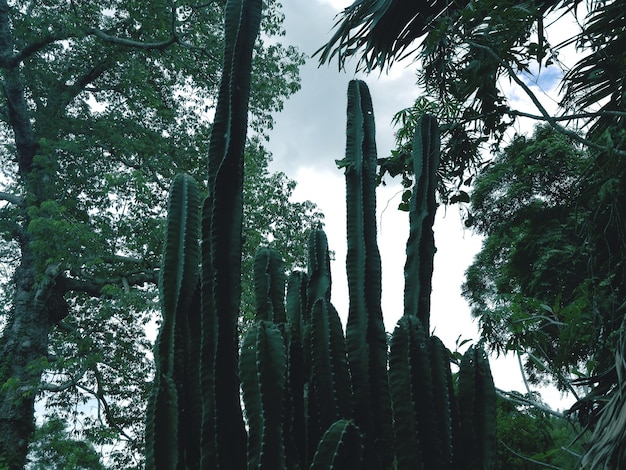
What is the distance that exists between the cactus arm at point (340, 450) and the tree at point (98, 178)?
274 inches

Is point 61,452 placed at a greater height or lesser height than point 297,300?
lesser

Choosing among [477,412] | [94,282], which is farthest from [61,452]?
[477,412]

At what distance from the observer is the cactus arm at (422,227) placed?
2631 millimetres

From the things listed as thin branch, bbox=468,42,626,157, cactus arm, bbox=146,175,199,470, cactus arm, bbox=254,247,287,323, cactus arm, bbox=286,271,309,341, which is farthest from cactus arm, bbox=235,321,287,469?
thin branch, bbox=468,42,626,157

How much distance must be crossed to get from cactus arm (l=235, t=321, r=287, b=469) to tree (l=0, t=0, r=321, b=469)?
21.6ft

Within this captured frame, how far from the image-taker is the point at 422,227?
109 inches

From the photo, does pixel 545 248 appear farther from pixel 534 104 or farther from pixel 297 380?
pixel 297 380

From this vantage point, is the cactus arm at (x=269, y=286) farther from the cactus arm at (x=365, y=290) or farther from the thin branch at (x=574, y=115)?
the thin branch at (x=574, y=115)

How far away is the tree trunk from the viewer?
331 inches

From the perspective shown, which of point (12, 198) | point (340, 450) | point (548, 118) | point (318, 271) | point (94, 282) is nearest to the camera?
point (340, 450)

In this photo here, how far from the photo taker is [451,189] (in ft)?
15.5

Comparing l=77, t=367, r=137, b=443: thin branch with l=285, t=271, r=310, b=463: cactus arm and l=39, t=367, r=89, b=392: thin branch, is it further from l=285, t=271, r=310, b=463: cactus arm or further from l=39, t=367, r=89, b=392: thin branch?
l=285, t=271, r=310, b=463: cactus arm

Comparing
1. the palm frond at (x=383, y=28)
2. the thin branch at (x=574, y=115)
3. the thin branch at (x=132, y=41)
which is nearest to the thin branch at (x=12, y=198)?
the thin branch at (x=132, y=41)

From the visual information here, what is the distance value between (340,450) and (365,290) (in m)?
0.95
